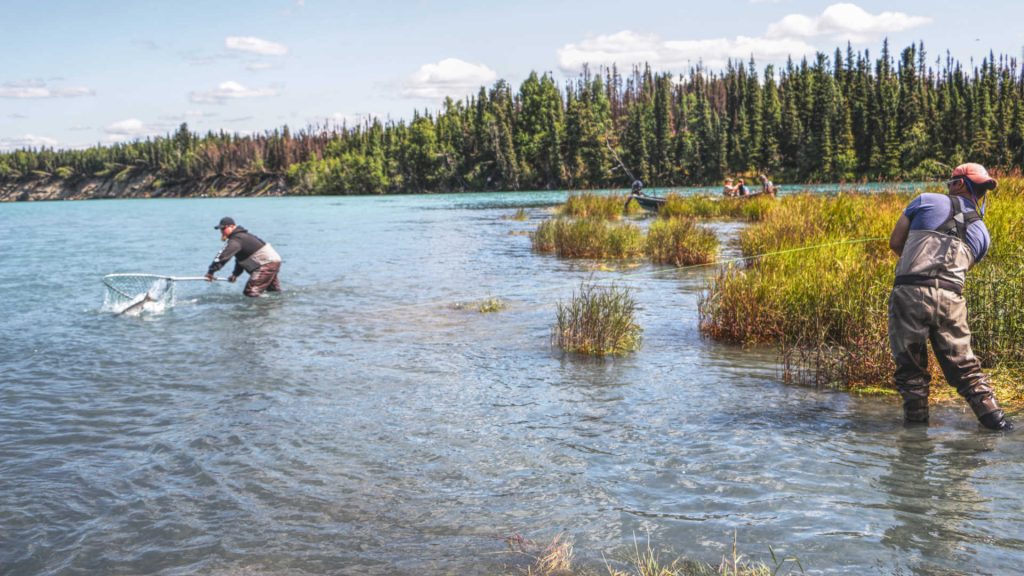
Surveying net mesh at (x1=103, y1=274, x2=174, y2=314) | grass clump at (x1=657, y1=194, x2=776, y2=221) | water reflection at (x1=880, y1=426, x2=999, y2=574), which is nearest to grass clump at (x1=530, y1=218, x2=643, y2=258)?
grass clump at (x1=657, y1=194, x2=776, y2=221)

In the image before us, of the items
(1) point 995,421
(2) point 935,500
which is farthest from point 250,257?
(2) point 935,500

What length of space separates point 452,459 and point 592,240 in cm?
1706

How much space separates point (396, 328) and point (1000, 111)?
330 feet

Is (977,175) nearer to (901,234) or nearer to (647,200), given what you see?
(901,234)

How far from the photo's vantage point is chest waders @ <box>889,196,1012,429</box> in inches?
254

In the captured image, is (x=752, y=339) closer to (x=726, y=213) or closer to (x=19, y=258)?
(x=726, y=213)

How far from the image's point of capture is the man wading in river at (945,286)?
6.46 meters

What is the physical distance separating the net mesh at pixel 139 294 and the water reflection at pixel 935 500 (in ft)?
47.2

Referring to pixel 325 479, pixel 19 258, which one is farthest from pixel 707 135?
pixel 325 479

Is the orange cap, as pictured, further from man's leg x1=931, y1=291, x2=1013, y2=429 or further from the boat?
the boat

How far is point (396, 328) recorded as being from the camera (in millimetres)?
13570

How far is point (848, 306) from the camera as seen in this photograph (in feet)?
30.7

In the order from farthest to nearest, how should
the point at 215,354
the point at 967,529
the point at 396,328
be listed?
the point at 396,328
the point at 215,354
the point at 967,529

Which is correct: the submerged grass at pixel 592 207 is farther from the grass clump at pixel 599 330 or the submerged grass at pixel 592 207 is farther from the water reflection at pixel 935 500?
the water reflection at pixel 935 500
